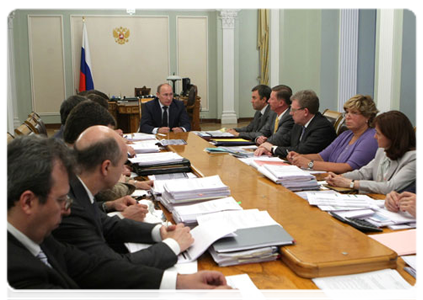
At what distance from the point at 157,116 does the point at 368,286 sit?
15.4ft

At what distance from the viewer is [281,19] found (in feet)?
23.8

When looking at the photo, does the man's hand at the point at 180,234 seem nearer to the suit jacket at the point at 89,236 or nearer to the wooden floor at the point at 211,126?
the suit jacket at the point at 89,236

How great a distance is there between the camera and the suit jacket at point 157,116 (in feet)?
19.6

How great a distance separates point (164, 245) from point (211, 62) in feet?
32.6

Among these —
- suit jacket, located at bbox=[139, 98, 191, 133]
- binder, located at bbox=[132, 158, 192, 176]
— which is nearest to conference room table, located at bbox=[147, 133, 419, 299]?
binder, located at bbox=[132, 158, 192, 176]

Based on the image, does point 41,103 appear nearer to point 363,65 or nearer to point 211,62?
point 211,62

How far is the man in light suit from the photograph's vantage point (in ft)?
16.2

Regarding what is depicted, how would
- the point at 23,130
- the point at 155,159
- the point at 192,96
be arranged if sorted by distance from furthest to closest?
the point at 192,96 < the point at 23,130 < the point at 155,159

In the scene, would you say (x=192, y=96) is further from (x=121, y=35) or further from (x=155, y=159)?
(x=155, y=159)

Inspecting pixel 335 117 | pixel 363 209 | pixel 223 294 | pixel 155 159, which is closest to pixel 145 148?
pixel 155 159

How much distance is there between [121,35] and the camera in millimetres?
11047

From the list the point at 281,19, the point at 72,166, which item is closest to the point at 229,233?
the point at 72,166

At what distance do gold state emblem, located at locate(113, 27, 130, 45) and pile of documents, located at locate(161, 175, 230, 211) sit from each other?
9023mm

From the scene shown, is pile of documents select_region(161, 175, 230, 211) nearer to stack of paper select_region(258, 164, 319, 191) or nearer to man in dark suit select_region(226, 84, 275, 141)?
stack of paper select_region(258, 164, 319, 191)
